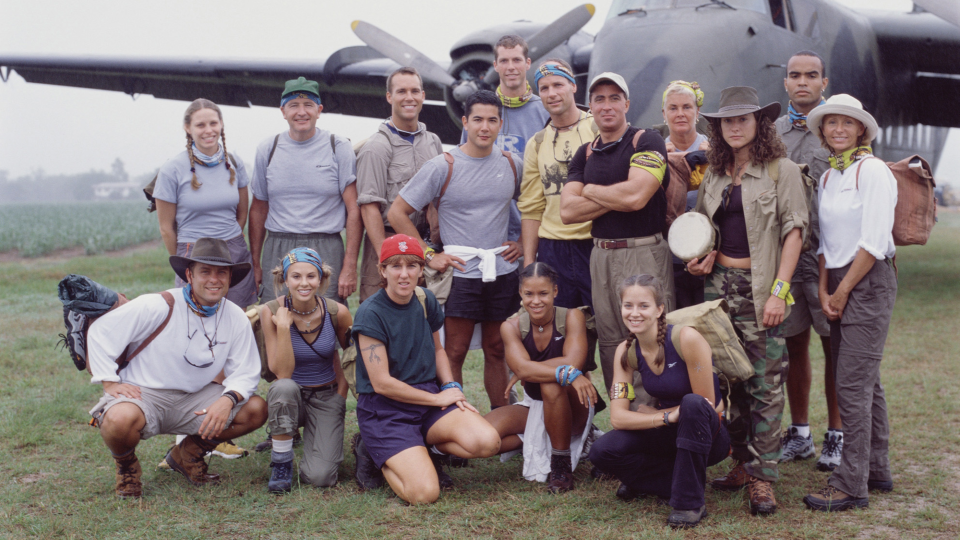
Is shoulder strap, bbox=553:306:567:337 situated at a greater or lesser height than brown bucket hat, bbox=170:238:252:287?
lesser

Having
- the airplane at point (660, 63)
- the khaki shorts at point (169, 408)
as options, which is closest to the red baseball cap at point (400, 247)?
the khaki shorts at point (169, 408)

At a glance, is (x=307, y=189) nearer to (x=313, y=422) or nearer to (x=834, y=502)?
(x=313, y=422)

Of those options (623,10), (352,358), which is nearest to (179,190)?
(352,358)

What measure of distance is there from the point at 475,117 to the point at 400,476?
6.95ft

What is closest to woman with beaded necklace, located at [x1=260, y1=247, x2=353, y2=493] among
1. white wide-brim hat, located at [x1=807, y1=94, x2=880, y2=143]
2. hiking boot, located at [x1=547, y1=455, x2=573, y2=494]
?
hiking boot, located at [x1=547, y1=455, x2=573, y2=494]

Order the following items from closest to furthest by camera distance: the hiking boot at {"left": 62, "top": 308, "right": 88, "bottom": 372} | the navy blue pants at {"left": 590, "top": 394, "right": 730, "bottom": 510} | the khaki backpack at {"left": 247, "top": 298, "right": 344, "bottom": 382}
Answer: the navy blue pants at {"left": 590, "top": 394, "right": 730, "bottom": 510}, the hiking boot at {"left": 62, "top": 308, "right": 88, "bottom": 372}, the khaki backpack at {"left": 247, "top": 298, "right": 344, "bottom": 382}

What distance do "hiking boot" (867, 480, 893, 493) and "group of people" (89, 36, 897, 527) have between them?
13mm

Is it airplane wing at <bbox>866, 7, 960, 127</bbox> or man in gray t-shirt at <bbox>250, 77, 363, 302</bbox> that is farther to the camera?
airplane wing at <bbox>866, 7, 960, 127</bbox>

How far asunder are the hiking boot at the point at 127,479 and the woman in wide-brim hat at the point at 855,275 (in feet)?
11.7

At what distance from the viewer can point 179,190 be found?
4652mm

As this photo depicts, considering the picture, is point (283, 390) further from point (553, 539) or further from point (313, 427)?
point (553, 539)

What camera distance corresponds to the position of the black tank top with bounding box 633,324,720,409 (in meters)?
3.60

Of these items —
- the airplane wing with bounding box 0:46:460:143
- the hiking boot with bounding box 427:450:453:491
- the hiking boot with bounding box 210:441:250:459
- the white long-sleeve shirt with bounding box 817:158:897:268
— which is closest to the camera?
the white long-sleeve shirt with bounding box 817:158:897:268

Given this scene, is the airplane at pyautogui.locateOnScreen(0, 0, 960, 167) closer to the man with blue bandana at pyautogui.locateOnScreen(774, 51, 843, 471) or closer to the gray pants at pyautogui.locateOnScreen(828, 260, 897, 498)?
the man with blue bandana at pyautogui.locateOnScreen(774, 51, 843, 471)
